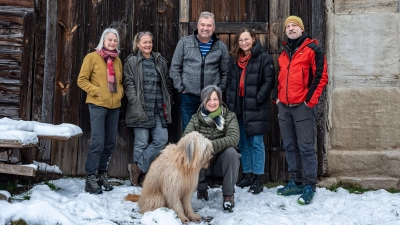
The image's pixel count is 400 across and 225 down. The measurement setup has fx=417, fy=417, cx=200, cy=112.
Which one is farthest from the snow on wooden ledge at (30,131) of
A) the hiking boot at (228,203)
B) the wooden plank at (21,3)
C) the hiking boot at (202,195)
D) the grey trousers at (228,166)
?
the wooden plank at (21,3)

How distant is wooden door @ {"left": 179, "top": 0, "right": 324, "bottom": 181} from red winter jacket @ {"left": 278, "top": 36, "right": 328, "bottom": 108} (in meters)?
0.98

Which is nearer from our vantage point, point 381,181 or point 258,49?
point 258,49

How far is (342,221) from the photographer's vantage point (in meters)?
3.92

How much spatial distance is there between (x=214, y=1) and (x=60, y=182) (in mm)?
3178

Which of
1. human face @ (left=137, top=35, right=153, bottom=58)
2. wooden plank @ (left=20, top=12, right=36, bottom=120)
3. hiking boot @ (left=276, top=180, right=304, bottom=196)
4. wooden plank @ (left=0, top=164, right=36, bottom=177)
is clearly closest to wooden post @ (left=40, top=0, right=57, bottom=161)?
wooden plank @ (left=20, top=12, right=36, bottom=120)

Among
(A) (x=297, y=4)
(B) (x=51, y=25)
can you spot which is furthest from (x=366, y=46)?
(B) (x=51, y=25)

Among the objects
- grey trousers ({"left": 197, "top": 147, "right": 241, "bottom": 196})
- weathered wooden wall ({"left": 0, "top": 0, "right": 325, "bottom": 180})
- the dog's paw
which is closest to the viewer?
the dog's paw

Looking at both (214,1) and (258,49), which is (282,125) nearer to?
(258,49)

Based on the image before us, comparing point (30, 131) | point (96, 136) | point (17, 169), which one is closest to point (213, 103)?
point (96, 136)

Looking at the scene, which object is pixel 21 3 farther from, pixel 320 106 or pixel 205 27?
pixel 320 106

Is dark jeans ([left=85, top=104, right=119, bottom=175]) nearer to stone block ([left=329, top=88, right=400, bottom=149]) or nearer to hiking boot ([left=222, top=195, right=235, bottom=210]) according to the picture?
hiking boot ([left=222, top=195, right=235, bottom=210])

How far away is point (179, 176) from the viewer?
153 inches

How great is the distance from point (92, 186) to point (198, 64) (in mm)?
1931

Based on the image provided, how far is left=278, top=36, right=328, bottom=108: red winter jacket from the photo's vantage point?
4.53 metres
